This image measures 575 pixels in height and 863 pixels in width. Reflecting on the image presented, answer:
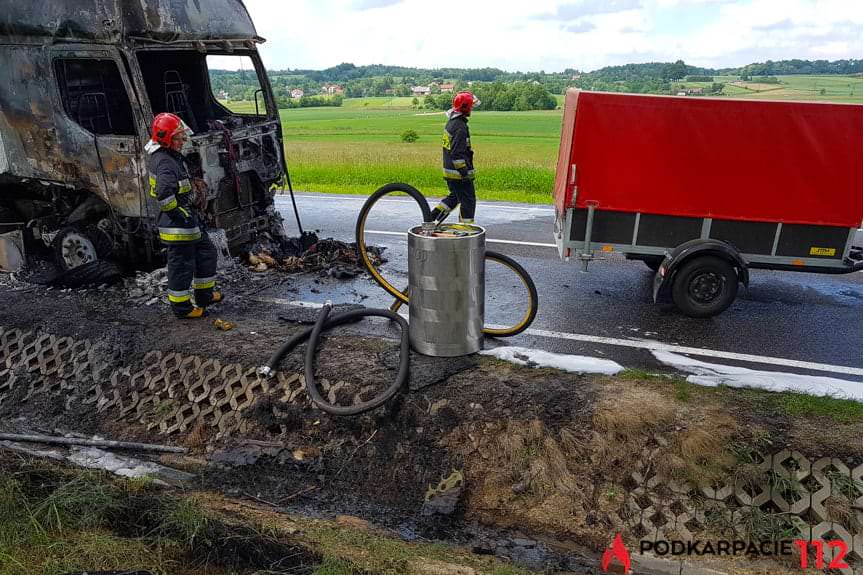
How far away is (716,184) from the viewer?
6355mm

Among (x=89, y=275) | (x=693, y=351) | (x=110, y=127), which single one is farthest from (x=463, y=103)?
(x=89, y=275)

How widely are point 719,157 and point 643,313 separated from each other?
5.78 feet

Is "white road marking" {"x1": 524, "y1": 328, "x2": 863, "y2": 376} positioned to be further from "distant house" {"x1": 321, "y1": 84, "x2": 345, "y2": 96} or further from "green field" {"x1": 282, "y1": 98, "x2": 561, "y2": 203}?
"distant house" {"x1": 321, "y1": 84, "x2": 345, "y2": 96}

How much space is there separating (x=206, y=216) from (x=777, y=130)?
6.19 metres

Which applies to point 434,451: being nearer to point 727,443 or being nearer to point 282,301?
point 727,443

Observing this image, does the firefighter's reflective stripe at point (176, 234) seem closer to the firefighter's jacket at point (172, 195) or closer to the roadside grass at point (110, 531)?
the firefighter's jacket at point (172, 195)

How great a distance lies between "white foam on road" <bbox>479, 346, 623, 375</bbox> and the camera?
16.1 ft

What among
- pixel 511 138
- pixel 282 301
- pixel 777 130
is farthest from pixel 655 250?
pixel 511 138

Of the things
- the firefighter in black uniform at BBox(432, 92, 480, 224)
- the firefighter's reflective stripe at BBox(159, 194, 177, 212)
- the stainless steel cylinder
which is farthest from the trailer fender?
the firefighter's reflective stripe at BBox(159, 194, 177, 212)

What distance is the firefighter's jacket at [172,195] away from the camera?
224 inches

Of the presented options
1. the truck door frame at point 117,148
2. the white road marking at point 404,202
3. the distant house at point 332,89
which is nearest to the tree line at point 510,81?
the distant house at point 332,89

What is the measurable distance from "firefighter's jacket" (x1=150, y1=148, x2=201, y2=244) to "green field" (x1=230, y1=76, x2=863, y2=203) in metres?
7.30

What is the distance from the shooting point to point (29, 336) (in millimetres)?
5891

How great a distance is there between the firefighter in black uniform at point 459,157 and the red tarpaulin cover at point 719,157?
5.89 feet
